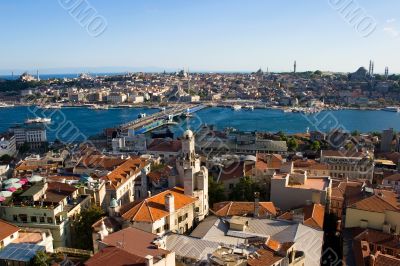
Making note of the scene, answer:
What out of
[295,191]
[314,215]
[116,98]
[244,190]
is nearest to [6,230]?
[314,215]

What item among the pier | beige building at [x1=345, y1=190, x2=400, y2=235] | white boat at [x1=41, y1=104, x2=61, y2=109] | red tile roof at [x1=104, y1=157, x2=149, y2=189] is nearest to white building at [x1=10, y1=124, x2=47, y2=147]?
the pier

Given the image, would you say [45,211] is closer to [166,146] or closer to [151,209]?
[151,209]

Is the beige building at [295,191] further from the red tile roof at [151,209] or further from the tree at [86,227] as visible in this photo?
the tree at [86,227]

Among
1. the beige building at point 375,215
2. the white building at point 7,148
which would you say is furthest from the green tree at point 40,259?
the white building at point 7,148

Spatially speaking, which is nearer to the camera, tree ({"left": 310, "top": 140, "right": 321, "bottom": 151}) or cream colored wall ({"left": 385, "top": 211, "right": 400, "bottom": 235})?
cream colored wall ({"left": 385, "top": 211, "right": 400, "bottom": 235})

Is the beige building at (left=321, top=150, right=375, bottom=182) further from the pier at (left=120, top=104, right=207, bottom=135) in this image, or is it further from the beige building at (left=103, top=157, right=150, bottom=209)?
the pier at (left=120, top=104, right=207, bottom=135)

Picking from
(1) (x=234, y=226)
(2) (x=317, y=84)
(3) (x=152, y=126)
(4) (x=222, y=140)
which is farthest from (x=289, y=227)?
(2) (x=317, y=84)

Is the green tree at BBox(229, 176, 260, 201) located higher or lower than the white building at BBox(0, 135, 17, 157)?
higher

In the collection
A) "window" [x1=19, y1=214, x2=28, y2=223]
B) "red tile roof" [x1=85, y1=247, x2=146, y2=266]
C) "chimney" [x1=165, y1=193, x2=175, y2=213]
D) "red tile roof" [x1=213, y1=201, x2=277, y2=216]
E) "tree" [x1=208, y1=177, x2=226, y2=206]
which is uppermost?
"red tile roof" [x1=85, y1=247, x2=146, y2=266]
